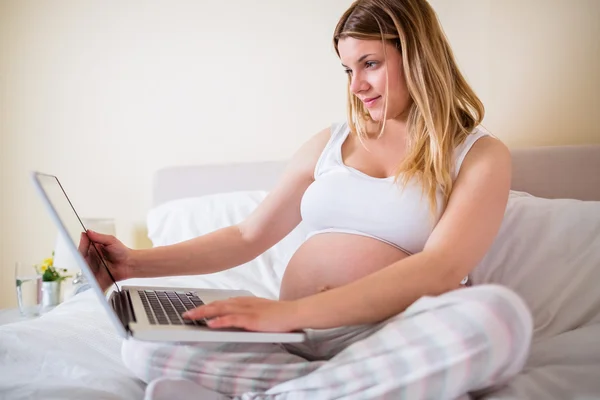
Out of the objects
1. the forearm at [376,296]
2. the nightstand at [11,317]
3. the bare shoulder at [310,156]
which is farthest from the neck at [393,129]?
the nightstand at [11,317]

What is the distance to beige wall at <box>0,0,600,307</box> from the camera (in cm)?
175

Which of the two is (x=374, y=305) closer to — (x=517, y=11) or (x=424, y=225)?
(x=424, y=225)

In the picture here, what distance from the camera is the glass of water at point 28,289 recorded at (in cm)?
212

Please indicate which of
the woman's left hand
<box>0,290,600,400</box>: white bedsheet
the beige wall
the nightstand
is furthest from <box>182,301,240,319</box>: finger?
the nightstand

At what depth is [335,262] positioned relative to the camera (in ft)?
3.60

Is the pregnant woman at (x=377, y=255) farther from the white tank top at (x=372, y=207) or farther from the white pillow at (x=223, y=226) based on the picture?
the white pillow at (x=223, y=226)

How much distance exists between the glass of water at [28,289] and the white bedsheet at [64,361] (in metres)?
1.03

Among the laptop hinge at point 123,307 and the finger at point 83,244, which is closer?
the laptop hinge at point 123,307

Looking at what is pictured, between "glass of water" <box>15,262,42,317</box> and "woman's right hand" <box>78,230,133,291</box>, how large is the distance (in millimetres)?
1179

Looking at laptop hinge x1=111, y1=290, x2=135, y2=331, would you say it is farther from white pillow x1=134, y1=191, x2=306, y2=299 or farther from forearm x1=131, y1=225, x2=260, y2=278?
white pillow x1=134, y1=191, x2=306, y2=299

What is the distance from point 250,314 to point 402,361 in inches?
8.0

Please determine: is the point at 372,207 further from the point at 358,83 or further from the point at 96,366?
the point at 96,366

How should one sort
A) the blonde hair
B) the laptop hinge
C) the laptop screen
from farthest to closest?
the blonde hair, the laptop screen, the laptop hinge

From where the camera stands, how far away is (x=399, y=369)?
0.72 meters
